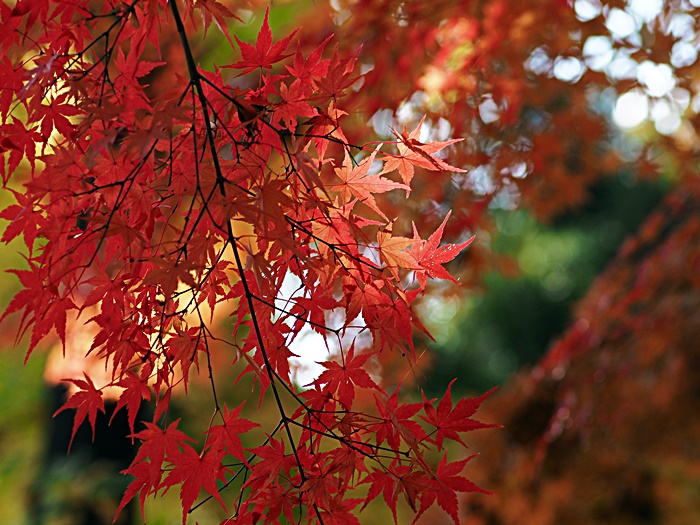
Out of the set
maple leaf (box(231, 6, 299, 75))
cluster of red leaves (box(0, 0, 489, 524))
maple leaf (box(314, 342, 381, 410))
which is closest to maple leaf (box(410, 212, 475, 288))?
cluster of red leaves (box(0, 0, 489, 524))

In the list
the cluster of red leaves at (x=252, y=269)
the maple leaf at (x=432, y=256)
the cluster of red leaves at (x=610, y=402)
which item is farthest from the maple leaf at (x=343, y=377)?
the cluster of red leaves at (x=610, y=402)

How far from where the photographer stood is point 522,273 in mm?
3779

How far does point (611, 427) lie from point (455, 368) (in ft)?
13.8

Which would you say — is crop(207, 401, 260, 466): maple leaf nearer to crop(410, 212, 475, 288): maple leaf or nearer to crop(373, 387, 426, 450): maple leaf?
crop(373, 387, 426, 450): maple leaf

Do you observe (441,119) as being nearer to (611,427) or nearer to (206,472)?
(206,472)

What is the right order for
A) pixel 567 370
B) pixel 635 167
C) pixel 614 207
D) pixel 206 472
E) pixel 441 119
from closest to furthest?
pixel 206 472 → pixel 441 119 → pixel 635 167 → pixel 567 370 → pixel 614 207

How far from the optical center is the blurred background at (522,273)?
1981 mm

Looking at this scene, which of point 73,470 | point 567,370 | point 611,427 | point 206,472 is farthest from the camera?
point 611,427

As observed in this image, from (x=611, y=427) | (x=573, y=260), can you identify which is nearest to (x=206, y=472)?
(x=611, y=427)

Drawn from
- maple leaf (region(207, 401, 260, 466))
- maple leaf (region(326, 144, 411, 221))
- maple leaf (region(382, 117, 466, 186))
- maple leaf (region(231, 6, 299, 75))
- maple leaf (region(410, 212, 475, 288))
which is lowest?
maple leaf (region(207, 401, 260, 466))

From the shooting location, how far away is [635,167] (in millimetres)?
2969

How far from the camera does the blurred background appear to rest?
1981mm


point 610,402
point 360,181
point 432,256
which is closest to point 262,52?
point 360,181

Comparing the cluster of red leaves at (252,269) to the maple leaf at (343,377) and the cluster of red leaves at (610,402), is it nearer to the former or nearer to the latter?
the maple leaf at (343,377)
